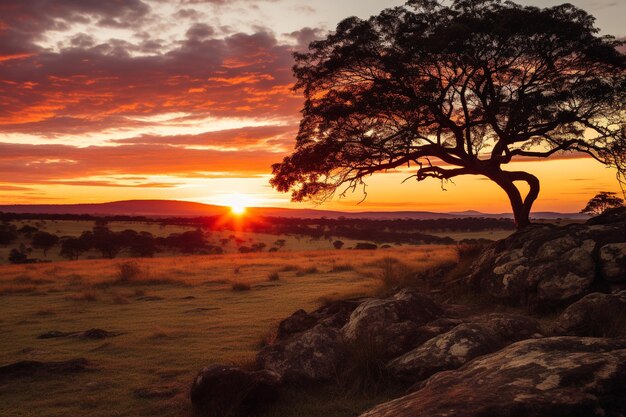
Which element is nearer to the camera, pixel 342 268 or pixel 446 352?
pixel 446 352

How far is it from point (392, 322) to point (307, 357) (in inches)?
81.6

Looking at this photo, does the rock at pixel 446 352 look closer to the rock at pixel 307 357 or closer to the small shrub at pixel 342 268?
the rock at pixel 307 357

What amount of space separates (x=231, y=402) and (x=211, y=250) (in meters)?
66.0

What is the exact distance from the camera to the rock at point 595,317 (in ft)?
27.3

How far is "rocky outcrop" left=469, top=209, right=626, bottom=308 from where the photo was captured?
11641 mm

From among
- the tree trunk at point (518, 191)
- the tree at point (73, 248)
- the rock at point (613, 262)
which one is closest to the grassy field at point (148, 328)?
the tree trunk at point (518, 191)

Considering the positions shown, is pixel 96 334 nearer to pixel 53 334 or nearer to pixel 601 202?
pixel 53 334

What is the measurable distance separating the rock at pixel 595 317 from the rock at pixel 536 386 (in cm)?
365

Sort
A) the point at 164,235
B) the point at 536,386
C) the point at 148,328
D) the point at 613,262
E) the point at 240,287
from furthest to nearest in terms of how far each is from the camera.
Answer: the point at 164,235, the point at 240,287, the point at 148,328, the point at 613,262, the point at 536,386

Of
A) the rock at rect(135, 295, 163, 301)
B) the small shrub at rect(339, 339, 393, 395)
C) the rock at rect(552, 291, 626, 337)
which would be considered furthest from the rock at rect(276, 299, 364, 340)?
the rock at rect(135, 295, 163, 301)

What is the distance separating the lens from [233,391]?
7.59m

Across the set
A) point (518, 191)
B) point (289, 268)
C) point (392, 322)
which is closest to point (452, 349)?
point (392, 322)

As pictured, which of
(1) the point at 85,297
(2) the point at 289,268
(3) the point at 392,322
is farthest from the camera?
(2) the point at 289,268

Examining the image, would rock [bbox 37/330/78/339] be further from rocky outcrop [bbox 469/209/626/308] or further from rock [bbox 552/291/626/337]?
rock [bbox 552/291/626/337]
